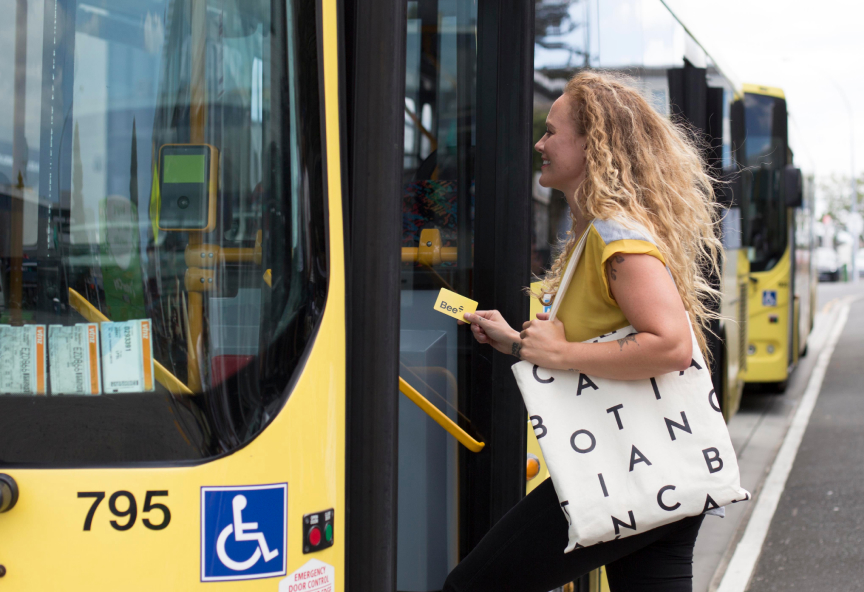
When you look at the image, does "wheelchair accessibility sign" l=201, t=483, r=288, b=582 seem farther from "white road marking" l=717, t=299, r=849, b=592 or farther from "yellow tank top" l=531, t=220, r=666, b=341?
"white road marking" l=717, t=299, r=849, b=592

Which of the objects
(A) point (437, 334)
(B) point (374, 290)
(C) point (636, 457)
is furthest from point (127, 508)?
(A) point (437, 334)

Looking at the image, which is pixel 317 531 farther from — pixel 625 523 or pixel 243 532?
pixel 625 523

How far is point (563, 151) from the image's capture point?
186cm

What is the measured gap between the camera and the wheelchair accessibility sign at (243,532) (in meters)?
1.52

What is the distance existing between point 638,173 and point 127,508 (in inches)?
47.6

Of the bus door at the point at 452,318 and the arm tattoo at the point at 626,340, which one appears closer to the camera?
the arm tattoo at the point at 626,340

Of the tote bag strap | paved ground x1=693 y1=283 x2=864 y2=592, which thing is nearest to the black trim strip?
the tote bag strap

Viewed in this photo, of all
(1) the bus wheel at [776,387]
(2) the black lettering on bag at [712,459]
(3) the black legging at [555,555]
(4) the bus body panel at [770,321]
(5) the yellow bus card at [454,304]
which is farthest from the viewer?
(1) the bus wheel at [776,387]

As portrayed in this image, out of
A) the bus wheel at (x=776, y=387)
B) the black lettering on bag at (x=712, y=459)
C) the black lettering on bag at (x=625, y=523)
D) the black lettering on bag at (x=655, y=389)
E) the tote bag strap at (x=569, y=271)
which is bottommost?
the bus wheel at (x=776, y=387)

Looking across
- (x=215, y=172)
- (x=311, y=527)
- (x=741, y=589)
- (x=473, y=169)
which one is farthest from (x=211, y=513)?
(x=741, y=589)

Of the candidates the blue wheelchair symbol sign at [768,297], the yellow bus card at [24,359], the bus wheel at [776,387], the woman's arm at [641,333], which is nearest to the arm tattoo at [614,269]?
the woman's arm at [641,333]

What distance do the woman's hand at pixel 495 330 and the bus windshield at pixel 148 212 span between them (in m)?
0.46

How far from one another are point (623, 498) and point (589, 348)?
306 mm

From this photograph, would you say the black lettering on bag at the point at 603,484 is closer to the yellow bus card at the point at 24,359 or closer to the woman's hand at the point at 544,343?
the woman's hand at the point at 544,343
